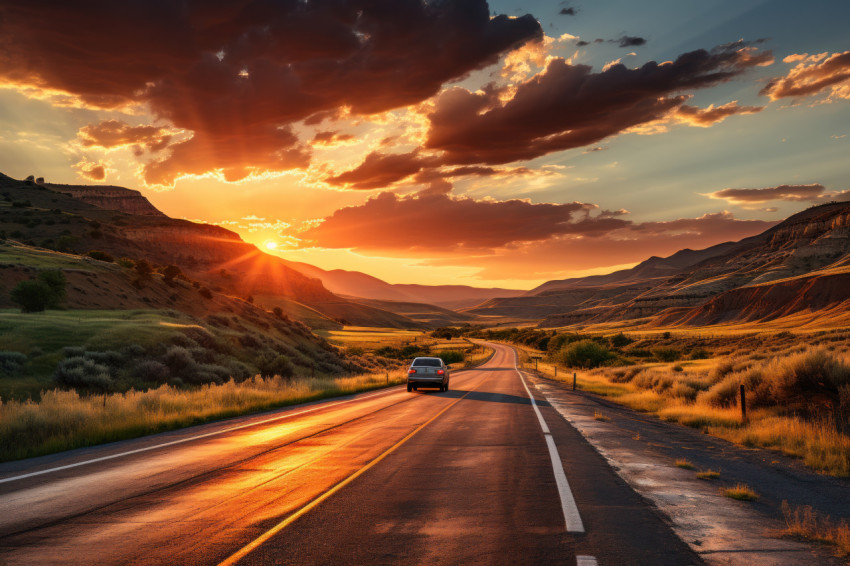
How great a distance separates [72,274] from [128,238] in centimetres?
7002

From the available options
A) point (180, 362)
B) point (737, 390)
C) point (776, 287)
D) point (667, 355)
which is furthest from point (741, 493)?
Answer: point (776, 287)

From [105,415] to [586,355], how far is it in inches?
2233

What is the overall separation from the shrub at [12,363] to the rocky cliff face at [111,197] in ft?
587

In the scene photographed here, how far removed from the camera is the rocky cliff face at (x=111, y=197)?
186125 millimetres

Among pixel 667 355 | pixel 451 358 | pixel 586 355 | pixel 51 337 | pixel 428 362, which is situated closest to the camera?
pixel 51 337

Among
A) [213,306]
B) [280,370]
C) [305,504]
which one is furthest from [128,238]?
[305,504]

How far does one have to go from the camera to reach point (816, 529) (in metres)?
6.34

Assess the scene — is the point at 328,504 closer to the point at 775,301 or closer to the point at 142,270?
the point at 142,270

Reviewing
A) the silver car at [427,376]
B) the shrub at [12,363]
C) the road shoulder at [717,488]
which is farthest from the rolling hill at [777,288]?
the shrub at [12,363]

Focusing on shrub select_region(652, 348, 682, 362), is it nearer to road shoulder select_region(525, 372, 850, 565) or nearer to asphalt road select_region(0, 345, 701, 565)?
road shoulder select_region(525, 372, 850, 565)

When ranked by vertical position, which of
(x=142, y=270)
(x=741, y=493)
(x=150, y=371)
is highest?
(x=142, y=270)

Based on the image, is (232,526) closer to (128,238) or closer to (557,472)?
(557,472)

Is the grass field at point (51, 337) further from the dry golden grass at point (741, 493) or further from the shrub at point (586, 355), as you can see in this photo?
the shrub at point (586, 355)

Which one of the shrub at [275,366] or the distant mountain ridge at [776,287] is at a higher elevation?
the distant mountain ridge at [776,287]
